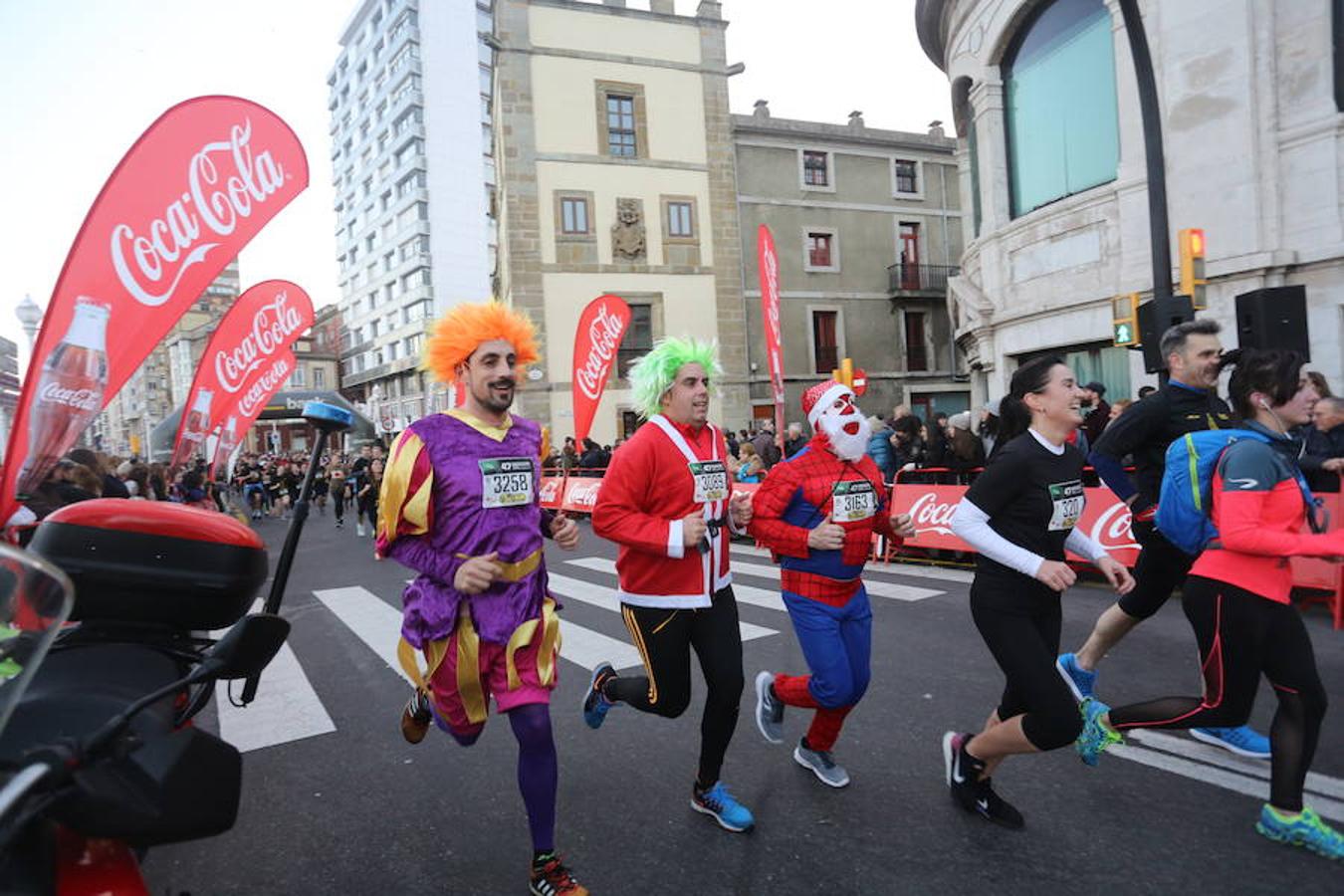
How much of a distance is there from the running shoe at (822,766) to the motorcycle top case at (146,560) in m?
2.54

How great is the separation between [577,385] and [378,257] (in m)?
55.4

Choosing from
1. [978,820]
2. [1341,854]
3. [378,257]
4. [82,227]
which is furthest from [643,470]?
[378,257]

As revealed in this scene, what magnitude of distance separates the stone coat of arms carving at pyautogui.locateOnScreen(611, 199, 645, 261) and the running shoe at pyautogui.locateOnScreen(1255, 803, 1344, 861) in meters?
26.6

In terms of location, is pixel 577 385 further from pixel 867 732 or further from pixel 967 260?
pixel 867 732

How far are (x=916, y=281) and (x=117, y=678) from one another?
33.0 metres

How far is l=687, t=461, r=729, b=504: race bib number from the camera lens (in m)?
3.43

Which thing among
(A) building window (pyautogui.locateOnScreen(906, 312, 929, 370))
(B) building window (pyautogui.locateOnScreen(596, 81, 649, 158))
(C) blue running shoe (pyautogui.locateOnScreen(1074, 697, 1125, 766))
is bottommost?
(C) blue running shoe (pyautogui.locateOnScreen(1074, 697, 1125, 766))

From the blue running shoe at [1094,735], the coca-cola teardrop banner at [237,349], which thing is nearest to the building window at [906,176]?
the coca-cola teardrop banner at [237,349]

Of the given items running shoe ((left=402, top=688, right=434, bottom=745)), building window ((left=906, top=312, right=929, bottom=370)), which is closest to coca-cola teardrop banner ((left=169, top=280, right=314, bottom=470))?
running shoe ((left=402, top=688, right=434, bottom=745))

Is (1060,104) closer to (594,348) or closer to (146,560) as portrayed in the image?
(594,348)

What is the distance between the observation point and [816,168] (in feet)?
102

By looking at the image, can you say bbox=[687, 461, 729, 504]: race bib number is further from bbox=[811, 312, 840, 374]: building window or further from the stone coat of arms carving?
bbox=[811, 312, 840, 374]: building window

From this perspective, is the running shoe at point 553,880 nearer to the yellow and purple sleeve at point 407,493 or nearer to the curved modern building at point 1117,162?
the yellow and purple sleeve at point 407,493

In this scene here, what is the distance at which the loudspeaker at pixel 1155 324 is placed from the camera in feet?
23.9
